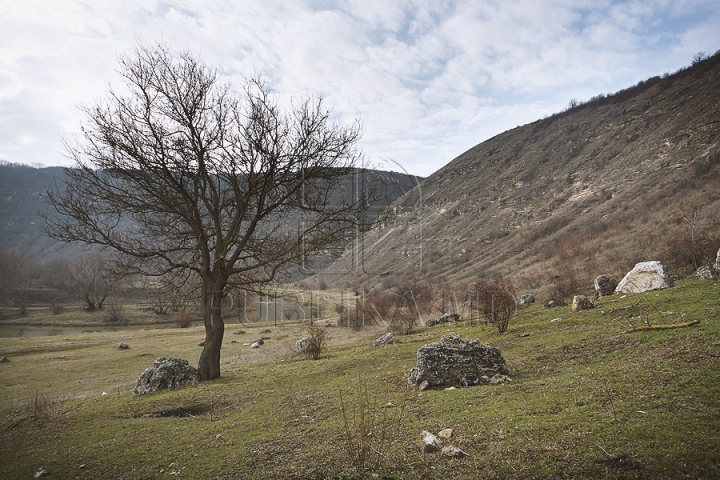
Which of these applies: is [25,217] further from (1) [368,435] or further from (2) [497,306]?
(1) [368,435]

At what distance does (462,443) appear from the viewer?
4.18m

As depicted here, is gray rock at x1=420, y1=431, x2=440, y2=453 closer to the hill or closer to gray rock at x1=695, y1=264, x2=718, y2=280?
gray rock at x1=695, y1=264, x2=718, y2=280

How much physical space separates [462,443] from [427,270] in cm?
4599

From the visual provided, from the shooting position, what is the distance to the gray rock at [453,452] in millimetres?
3861

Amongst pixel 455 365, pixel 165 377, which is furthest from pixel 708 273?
pixel 165 377

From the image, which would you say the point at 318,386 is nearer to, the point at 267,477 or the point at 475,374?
the point at 475,374

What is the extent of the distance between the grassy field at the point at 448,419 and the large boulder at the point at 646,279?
5.48 feet

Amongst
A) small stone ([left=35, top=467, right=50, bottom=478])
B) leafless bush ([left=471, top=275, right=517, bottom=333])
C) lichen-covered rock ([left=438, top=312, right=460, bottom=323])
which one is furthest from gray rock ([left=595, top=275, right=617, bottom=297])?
small stone ([left=35, top=467, right=50, bottom=478])

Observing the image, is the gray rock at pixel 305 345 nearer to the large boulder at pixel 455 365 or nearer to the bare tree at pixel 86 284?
the large boulder at pixel 455 365

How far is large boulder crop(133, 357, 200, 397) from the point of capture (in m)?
9.86

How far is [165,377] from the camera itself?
1009 centimetres

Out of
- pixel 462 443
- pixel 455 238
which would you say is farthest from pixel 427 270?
pixel 462 443

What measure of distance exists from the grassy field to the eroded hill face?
11996 millimetres

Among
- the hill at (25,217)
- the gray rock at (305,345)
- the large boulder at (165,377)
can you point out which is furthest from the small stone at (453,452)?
the hill at (25,217)
